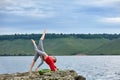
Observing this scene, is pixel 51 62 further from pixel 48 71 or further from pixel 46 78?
pixel 46 78

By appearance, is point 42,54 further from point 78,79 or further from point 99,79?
point 99,79

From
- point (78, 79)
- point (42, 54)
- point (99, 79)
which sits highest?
point (42, 54)

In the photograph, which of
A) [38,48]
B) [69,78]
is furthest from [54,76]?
[38,48]

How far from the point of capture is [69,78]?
26.0 meters

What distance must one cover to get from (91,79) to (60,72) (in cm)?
3772

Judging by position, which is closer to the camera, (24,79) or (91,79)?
(24,79)

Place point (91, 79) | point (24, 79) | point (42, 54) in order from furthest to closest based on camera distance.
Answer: point (91, 79) → point (42, 54) → point (24, 79)

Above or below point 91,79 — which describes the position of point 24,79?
above

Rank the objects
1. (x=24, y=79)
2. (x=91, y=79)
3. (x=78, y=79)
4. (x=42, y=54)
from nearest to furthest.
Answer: (x=24, y=79)
(x=42, y=54)
(x=78, y=79)
(x=91, y=79)

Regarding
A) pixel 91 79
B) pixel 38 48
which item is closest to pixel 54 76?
pixel 38 48

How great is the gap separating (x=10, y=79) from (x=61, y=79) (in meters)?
3.43

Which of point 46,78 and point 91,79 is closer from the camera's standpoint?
point 46,78

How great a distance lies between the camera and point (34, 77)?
82.8 ft

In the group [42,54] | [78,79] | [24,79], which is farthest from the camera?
[78,79]
